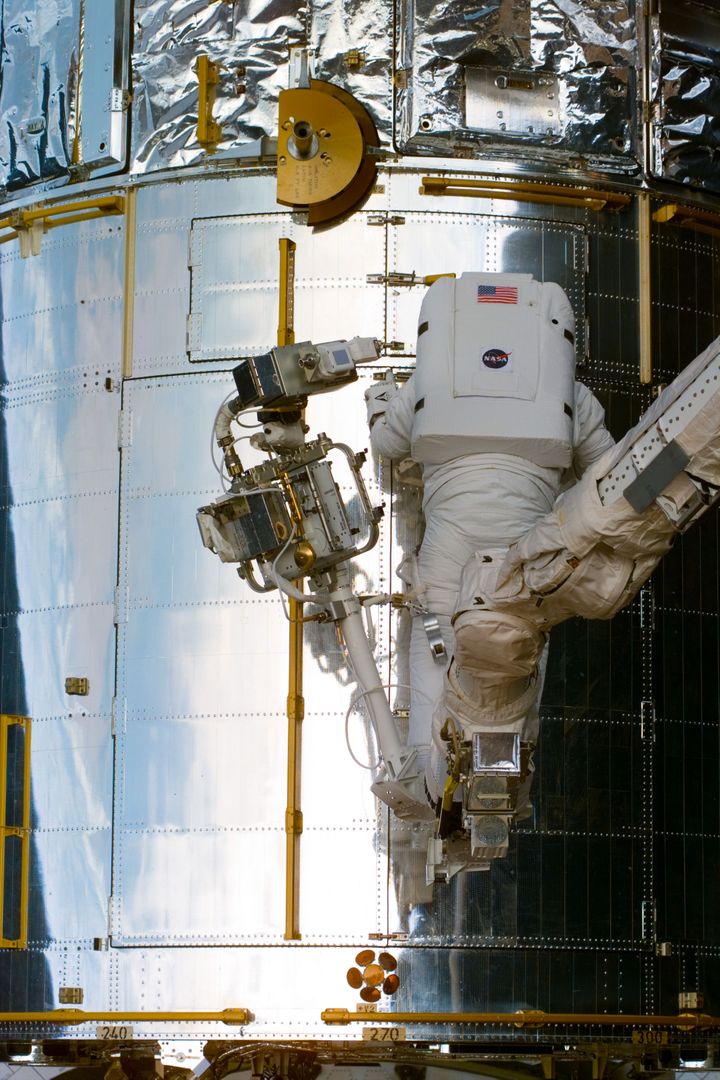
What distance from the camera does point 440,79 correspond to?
11531 millimetres

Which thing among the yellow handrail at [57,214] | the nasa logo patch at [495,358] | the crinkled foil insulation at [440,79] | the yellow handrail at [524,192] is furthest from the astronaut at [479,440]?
the yellow handrail at [57,214]

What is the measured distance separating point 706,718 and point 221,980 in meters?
3.16

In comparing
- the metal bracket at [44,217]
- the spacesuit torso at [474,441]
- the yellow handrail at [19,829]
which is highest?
the metal bracket at [44,217]

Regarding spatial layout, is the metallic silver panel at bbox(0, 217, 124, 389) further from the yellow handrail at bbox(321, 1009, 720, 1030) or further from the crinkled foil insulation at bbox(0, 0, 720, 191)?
the yellow handrail at bbox(321, 1009, 720, 1030)

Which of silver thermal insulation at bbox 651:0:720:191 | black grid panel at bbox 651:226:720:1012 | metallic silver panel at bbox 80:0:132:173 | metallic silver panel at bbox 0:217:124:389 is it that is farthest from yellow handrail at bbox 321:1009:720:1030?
metallic silver panel at bbox 80:0:132:173

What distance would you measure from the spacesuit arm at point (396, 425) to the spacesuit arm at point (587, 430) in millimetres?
894

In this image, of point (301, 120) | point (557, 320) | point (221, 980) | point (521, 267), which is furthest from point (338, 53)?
point (221, 980)

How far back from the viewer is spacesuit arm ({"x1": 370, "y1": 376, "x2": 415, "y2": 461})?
408 inches

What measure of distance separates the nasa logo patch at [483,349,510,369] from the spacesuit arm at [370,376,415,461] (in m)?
0.50

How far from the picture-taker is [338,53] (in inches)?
455

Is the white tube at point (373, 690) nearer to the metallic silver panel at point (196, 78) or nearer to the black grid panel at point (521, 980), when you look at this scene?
the black grid panel at point (521, 980)

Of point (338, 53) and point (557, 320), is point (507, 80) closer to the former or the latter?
point (338, 53)

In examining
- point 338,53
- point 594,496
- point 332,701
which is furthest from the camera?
point 338,53

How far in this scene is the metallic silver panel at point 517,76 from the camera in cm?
1148
